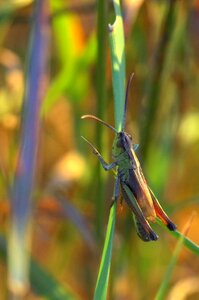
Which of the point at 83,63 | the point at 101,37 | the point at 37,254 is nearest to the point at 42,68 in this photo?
the point at 101,37

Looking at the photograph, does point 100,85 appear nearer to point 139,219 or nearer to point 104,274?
point 139,219

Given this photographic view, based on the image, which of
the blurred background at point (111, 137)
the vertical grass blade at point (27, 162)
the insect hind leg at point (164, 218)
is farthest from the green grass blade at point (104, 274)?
the blurred background at point (111, 137)

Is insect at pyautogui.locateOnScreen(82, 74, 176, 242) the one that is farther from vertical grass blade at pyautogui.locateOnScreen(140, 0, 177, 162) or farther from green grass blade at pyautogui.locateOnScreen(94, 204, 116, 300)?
vertical grass blade at pyautogui.locateOnScreen(140, 0, 177, 162)

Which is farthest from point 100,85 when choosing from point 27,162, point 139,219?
point 139,219

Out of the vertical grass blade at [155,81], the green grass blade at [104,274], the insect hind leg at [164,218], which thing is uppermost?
the vertical grass blade at [155,81]

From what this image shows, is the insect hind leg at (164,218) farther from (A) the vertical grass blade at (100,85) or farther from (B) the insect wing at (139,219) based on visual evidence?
(A) the vertical grass blade at (100,85)
